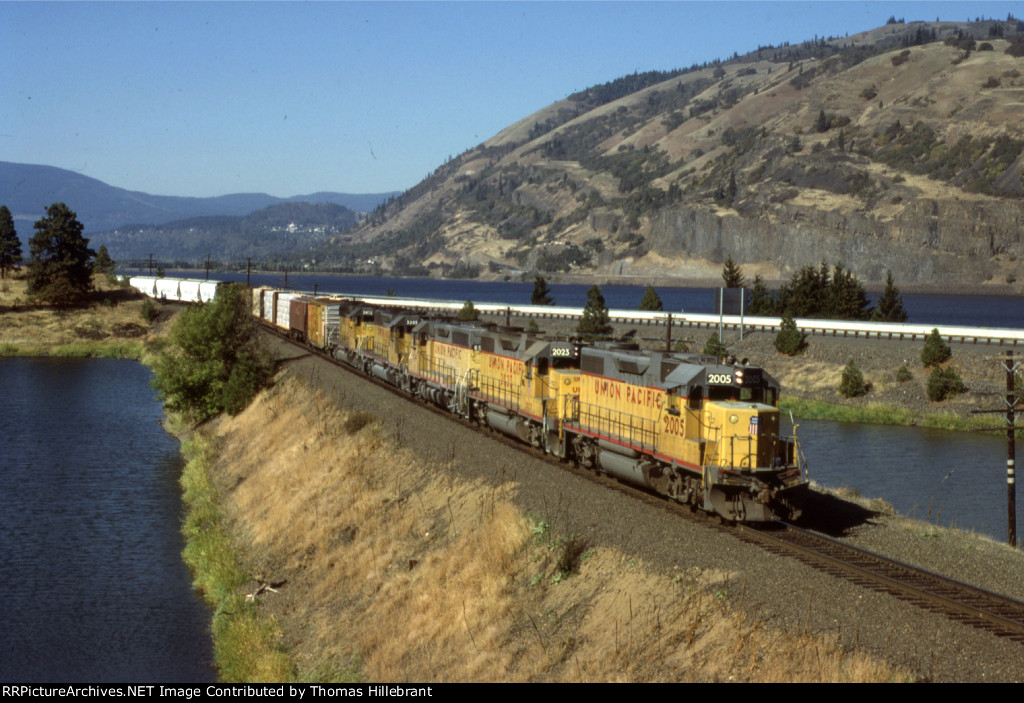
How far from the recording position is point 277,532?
108 feet

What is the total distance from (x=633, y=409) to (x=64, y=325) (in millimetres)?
95332

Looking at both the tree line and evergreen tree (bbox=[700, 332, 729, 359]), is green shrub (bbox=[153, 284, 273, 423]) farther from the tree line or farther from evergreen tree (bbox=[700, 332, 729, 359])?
the tree line

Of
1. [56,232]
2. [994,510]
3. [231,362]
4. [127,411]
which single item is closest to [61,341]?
[56,232]

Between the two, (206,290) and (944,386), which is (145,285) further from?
(944,386)

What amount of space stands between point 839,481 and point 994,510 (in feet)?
21.3

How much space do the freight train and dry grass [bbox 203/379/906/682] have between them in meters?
3.74

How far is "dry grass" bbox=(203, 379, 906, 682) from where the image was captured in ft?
55.7

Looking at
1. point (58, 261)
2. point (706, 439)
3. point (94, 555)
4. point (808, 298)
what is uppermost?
point (58, 261)

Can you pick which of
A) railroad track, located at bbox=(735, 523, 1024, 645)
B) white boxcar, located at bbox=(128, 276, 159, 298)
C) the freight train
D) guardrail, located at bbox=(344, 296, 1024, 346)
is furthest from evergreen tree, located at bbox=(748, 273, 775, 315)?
railroad track, located at bbox=(735, 523, 1024, 645)

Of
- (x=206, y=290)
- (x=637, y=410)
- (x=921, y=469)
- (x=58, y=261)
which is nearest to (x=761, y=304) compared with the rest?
(x=921, y=469)

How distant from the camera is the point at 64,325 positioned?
10688cm

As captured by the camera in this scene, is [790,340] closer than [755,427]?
No

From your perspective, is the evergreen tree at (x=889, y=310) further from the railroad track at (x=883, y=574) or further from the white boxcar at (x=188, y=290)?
the railroad track at (x=883, y=574)

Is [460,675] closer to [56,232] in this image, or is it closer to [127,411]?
[127,411]
